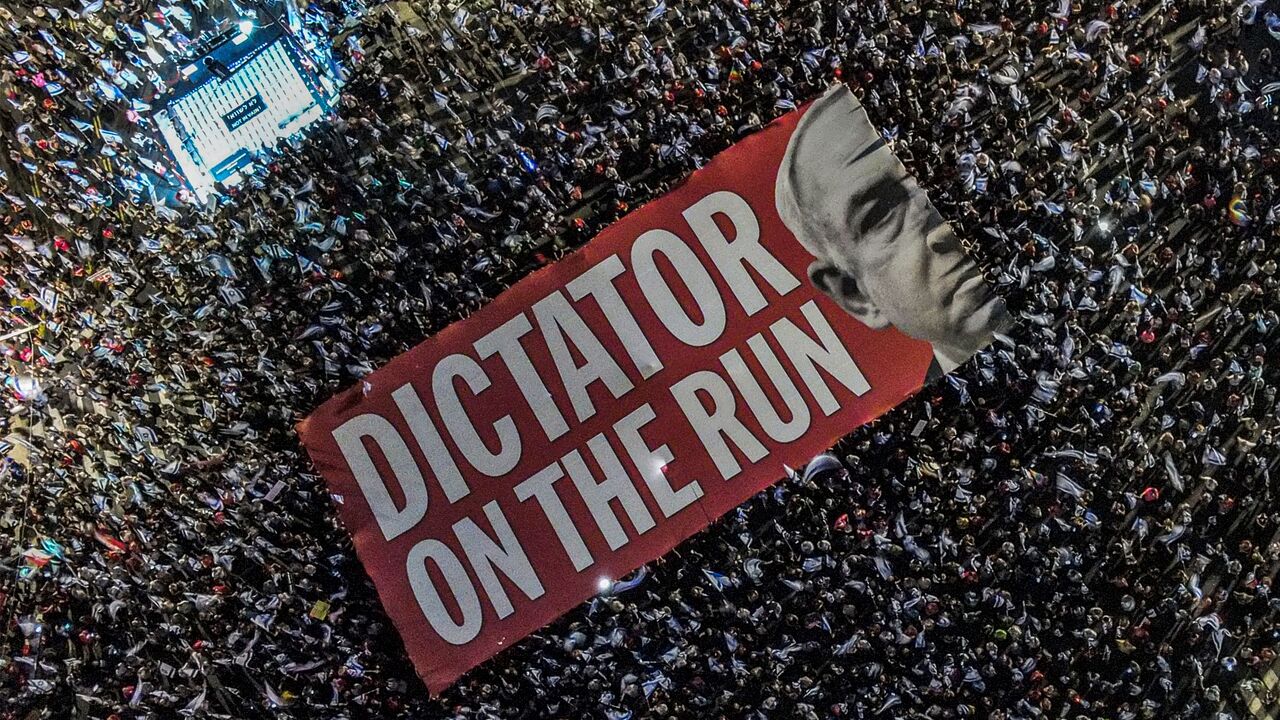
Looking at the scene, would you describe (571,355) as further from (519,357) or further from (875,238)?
(875,238)

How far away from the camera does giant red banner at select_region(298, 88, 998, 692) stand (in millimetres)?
7910

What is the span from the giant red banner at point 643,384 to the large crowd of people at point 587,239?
269 mm

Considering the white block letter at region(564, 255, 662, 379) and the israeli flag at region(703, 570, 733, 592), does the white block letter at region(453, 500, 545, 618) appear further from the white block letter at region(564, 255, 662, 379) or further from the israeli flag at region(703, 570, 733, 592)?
the white block letter at region(564, 255, 662, 379)

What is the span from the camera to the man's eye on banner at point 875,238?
783cm

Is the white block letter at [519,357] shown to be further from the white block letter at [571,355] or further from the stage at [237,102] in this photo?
the stage at [237,102]

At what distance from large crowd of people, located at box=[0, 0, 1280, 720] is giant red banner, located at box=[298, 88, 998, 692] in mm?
269

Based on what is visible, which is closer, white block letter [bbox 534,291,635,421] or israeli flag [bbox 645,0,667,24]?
white block letter [bbox 534,291,635,421]

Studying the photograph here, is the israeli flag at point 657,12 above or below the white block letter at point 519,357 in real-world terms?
above

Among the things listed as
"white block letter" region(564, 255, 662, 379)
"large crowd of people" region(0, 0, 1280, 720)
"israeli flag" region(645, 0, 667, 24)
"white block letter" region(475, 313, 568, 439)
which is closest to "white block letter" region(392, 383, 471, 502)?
"large crowd of people" region(0, 0, 1280, 720)

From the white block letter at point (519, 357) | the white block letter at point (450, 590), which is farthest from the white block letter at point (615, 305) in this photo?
the white block letter at point (450, 590)

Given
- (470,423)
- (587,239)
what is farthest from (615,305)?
(470,423)

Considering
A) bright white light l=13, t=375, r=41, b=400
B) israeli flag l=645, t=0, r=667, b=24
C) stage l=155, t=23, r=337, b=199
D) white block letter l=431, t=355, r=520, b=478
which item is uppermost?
stage l=155, t=23, r=337, b=199

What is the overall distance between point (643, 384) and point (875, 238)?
280cm

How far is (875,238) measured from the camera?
26.4 ft
